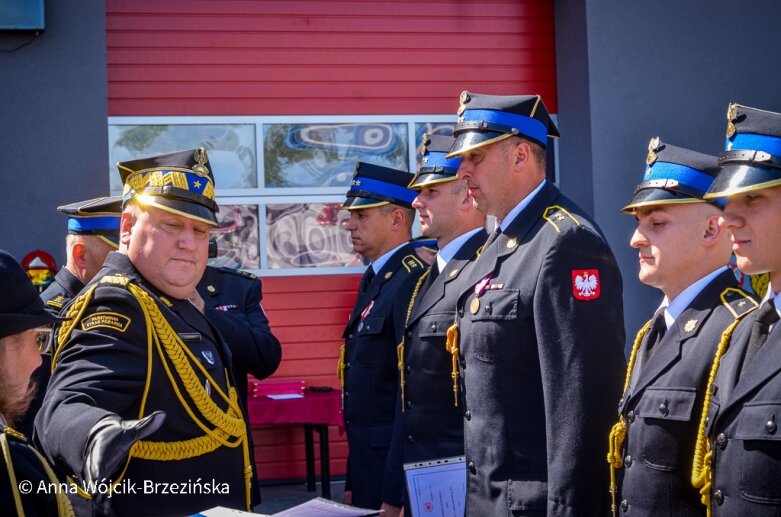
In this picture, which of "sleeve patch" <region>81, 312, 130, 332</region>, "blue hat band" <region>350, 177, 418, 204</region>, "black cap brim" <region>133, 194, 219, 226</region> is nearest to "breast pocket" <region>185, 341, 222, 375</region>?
"sleeve patch" <region>81, 312, 130, 332</region>

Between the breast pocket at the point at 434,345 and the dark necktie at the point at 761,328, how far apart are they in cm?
158

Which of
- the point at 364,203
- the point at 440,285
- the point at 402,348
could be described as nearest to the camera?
the point at 440,285

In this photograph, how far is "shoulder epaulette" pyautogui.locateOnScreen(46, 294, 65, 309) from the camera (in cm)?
484

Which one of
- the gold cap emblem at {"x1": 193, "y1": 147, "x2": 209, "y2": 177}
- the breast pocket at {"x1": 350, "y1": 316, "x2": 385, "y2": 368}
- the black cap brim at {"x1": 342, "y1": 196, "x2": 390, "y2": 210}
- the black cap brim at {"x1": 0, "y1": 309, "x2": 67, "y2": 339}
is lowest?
the breast pocket at {"x1": 350, "y1": 316, "x2": 385, "y2": 368}

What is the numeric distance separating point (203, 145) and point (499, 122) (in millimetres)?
4882

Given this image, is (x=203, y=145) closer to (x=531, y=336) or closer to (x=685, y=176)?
(x=531, y=336)

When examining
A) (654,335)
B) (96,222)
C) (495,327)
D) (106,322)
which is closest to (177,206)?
(106,322)

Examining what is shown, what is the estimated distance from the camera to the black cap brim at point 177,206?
134 inches

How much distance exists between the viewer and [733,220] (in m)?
2.89

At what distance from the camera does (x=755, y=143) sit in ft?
9.52

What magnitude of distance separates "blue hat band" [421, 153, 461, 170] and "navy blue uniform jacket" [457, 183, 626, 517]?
5.24 ft

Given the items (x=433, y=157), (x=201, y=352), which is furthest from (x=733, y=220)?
(x=433, y=157)

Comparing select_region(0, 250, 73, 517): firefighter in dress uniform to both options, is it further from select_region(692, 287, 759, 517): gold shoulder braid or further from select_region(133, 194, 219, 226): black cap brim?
select_region(692, 287, 759, 517): gold shoulder braid

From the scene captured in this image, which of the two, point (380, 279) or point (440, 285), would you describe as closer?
point (440, 285)
